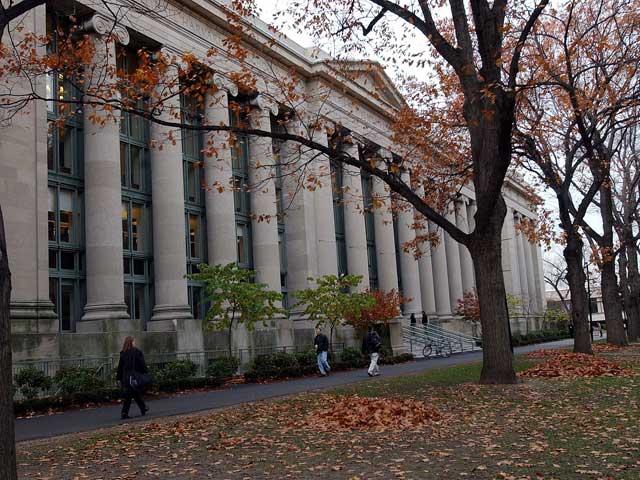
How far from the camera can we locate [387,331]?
3647 cm

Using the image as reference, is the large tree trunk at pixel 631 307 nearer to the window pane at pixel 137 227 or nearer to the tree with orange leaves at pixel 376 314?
the tree with orange leaves at pixel 376 314

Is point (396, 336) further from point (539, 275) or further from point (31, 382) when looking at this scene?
point (539, 275)

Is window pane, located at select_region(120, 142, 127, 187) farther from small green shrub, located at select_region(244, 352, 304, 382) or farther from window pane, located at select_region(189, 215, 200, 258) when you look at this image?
small green shrub, located at select_region(244, 352, 304, 382)

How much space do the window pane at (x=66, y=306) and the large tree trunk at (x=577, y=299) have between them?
19.3m

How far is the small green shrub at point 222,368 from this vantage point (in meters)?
23.5

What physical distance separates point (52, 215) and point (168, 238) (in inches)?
192

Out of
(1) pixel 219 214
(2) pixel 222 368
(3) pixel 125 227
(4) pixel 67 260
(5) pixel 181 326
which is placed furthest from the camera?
(1) pixel 219 214

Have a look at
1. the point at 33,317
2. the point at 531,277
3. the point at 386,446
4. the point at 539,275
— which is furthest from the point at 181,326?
the point at 539,275

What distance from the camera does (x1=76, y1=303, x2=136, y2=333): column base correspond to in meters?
23.5

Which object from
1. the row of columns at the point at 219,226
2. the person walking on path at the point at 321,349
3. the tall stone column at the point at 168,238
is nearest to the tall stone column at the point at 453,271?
the row of columns at the point at 219,226

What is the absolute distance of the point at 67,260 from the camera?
25078 mm

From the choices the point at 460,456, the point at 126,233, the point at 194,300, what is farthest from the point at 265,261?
the point at 460,456

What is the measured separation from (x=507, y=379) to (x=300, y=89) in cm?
2704

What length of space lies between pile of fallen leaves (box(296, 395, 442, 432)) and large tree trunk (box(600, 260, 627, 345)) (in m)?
21.8
